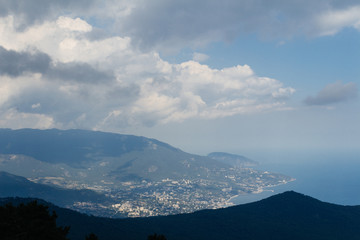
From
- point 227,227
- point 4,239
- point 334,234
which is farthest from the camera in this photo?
point 227,227

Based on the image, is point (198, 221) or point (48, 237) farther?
point (198, 221)

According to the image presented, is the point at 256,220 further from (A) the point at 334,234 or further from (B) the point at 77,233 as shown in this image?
(B) the point at 77,233

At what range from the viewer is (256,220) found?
192 metres

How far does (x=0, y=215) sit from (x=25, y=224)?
10.3 feet

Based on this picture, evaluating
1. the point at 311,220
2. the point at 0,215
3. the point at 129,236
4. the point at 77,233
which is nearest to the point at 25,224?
the point at 0,215

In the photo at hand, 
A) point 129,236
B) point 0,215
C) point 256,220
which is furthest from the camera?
point 256,220

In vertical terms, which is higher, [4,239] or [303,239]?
[4,239]

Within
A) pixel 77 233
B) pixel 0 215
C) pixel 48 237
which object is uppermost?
pixel 0 215

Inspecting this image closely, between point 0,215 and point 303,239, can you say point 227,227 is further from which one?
point 0,215

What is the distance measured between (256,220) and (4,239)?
183061 mm

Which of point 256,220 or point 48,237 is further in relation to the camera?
point 256,220

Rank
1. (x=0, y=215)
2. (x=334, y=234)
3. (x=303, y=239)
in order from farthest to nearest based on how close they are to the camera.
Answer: (x=334, y=234)
(x=303, y=239)
(x=0, y=215)

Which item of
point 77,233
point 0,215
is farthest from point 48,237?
point 77,233

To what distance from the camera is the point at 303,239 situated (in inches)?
6156
